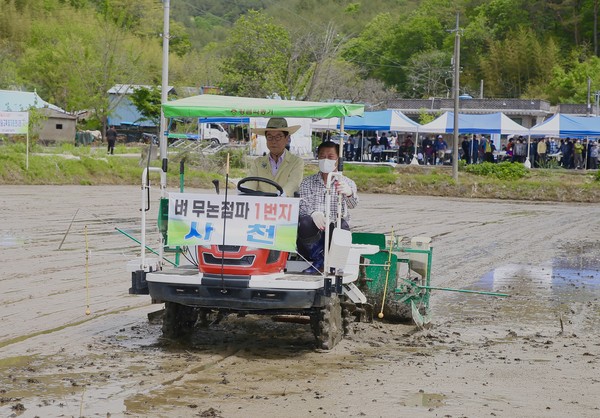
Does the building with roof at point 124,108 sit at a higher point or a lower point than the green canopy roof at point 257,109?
higher

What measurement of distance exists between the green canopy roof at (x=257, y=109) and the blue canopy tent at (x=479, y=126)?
4328 cm

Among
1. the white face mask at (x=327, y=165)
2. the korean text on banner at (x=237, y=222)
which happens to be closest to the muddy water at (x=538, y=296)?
the white face mask at (x=327, y=165)

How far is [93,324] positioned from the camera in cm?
1038

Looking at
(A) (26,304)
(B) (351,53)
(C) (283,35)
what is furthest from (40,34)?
(A) (26,304)

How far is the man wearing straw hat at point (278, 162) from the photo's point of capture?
32.7 feet

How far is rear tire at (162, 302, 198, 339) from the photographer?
31.6ft

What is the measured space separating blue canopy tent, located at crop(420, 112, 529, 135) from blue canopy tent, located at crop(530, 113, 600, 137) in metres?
0.95

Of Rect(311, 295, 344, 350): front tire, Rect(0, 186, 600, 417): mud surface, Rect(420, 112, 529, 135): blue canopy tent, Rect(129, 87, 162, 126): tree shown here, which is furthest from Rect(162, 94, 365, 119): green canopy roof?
Rect(129, 87, 162, 126): tree

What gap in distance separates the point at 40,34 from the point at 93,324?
89938 mm

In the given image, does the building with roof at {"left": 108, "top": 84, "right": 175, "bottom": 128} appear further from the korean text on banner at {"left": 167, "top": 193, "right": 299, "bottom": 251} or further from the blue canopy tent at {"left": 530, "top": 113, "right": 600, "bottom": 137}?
the korean text on banner at {"left": 167, "top": 193, "right": 299, "bottom": 251}

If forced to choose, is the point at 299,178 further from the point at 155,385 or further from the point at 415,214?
the point at 415,214

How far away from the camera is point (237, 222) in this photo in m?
9.14

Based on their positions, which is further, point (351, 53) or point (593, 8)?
point (351, 53)

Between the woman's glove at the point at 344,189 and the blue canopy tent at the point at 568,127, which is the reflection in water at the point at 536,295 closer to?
the woman's glove at the point at 344,189
